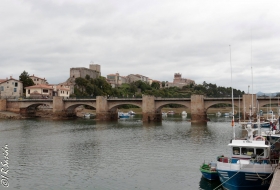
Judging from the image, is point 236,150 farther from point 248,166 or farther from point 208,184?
point 208,184

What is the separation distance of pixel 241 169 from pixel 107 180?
10.7 metres

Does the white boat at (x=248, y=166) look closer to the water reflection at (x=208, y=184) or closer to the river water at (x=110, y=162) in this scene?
the water reflection at (x=208, y=184)

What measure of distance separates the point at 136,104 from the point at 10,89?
50.3 meters

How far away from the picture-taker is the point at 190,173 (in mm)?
28031

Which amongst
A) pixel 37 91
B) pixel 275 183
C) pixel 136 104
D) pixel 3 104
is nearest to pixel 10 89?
pixel 37 91

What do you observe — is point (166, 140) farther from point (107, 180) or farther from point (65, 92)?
point (65, 92)

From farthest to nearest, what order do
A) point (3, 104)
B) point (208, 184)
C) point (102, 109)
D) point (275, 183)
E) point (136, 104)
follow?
point (3, 104) < point (102, 109) < point (136, 104) < point (208, 184) < point (275, 183)

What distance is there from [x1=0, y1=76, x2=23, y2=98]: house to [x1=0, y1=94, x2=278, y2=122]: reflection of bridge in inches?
336

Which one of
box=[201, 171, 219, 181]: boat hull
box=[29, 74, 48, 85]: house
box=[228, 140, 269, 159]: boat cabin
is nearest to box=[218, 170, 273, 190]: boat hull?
box=[228, 140, 269, 159]: boat cabin

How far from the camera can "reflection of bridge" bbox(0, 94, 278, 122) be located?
80812 millimetres

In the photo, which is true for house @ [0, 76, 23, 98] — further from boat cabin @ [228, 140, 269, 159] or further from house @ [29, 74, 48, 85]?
boat cabin @ [228, 140, 269, 159]

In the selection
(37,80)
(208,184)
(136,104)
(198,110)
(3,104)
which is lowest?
(208,184)

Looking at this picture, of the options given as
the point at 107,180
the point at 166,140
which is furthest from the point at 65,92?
the point at 107,180

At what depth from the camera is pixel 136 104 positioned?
3573 inches
